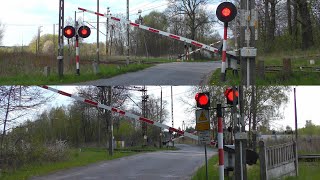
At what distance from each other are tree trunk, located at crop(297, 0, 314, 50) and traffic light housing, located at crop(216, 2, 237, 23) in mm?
27864

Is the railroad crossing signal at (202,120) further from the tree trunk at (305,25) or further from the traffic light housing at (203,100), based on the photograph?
the tree trunk at (305,25)

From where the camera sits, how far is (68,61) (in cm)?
2475

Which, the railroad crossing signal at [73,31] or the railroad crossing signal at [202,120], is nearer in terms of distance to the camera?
the railroad crossing signal at [202,120]

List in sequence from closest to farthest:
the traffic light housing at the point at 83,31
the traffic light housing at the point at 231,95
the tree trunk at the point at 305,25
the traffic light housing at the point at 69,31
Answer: the traffic light housing at the point at 231,95, the traffic light housing at the point at 69,31, the traffic light housing at the point at 83,31, the tree trunk at the point at 305,25

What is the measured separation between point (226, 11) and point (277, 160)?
20.3ft

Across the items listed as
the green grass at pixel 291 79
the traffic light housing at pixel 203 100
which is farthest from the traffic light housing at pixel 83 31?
the traffic light housing at pixel 203 100

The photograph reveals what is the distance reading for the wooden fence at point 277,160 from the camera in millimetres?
12702

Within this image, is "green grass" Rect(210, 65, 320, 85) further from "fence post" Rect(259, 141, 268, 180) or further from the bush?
the bush

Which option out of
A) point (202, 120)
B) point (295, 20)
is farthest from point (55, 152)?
point (295, 20)

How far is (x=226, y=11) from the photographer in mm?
9859

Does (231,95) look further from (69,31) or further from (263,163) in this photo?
(69,31)

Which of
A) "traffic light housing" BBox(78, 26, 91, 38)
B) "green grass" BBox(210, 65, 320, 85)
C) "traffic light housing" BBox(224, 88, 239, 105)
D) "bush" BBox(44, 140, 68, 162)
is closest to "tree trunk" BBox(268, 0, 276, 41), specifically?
"bush" BBox(44, 140, 68, 162)

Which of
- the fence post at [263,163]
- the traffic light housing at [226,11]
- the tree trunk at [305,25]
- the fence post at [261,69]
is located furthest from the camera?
the tree trunk at [305,25]

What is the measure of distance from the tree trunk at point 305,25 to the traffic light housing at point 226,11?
2786 cm
